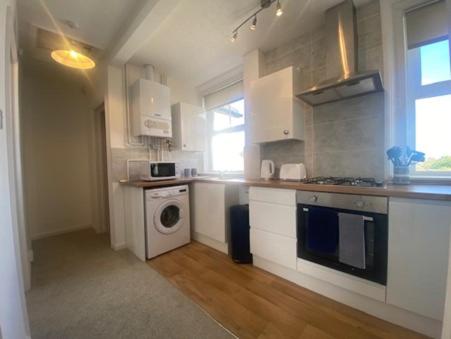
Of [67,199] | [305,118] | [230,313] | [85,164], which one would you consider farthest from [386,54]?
[67,199]

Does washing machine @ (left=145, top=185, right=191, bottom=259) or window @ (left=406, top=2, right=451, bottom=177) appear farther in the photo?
washing machine @ (left=145, top=185, right=191, bottom=259)

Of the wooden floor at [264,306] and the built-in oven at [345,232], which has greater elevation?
the built-in oven at [345,232]

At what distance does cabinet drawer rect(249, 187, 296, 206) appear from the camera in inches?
63.4

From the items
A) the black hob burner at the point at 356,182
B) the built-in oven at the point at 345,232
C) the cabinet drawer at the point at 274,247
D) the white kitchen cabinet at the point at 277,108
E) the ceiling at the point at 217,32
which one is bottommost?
the cabinet drawer at the point at 274,247

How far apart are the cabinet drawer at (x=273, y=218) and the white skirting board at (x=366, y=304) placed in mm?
397

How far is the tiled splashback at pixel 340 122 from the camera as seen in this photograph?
66.3 inches

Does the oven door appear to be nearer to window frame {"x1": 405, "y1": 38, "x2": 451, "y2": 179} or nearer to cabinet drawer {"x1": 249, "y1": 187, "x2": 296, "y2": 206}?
cabinet drawer {"x1": 249, "y1": 187, "x2": 296, "y2": 206}

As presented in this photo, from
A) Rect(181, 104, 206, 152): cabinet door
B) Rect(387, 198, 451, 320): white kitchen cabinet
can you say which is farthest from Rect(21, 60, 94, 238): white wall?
Rect(387, 198, 451, 320): white kitchen cabinet

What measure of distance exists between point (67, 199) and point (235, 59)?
12.2 ft

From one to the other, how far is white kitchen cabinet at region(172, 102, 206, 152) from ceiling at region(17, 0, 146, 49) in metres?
1.20

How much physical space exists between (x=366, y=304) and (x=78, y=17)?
3544 millimetres

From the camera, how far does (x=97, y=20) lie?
1850 mm

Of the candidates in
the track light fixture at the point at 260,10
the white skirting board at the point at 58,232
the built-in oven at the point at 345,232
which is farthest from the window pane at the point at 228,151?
the white skirting board at the point at 58,232

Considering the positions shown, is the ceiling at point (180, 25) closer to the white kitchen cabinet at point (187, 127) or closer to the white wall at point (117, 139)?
the white wall at point (117, 139)
